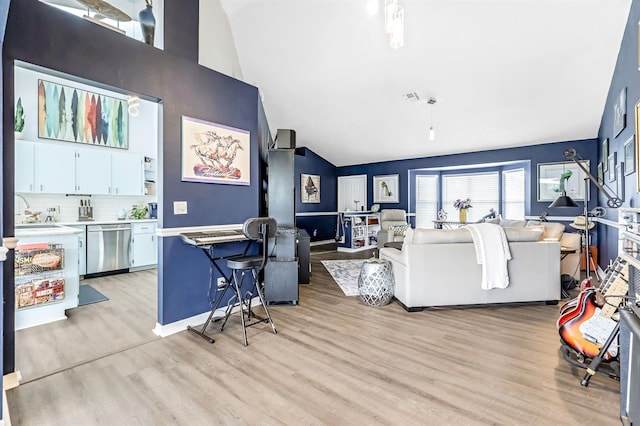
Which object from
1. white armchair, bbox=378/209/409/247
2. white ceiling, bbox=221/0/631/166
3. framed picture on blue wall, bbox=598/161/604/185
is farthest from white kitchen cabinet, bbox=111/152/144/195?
framed picture on blue wall, bbox=598/161/604/185

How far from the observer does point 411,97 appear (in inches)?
199

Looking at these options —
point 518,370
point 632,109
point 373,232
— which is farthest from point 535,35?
point 373,232

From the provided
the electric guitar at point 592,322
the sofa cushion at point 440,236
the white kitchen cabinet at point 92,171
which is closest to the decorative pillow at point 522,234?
the sofa cushion at point 440,236

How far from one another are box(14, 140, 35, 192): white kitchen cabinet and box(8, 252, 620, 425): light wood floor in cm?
245

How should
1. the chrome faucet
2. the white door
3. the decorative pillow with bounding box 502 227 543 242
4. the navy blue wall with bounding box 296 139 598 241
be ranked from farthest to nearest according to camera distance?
1. the white door
2. the navy blue wall with bounding box 296 139 598 241
3. the chrome faucet
4. the decorative pillow with bounding box 502 227 543 242

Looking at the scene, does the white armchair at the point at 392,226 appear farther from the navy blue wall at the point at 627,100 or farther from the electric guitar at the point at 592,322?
the electric guitar at the point at 592,322

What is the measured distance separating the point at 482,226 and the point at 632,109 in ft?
Answer: 5.99

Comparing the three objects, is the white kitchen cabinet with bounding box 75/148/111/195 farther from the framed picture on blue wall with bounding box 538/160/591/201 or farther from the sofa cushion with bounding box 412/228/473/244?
the framed picture on blue wall with bounding box 538/160/591/201

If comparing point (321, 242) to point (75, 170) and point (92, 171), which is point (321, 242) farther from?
point (75, 170)

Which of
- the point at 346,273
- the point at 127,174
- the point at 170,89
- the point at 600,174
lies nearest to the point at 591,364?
the point at 346,273

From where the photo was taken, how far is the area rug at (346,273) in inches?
167

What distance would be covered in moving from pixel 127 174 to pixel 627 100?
23.0 feet

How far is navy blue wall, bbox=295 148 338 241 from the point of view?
8070mm

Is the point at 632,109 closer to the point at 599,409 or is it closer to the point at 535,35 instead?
the point at 535,35
